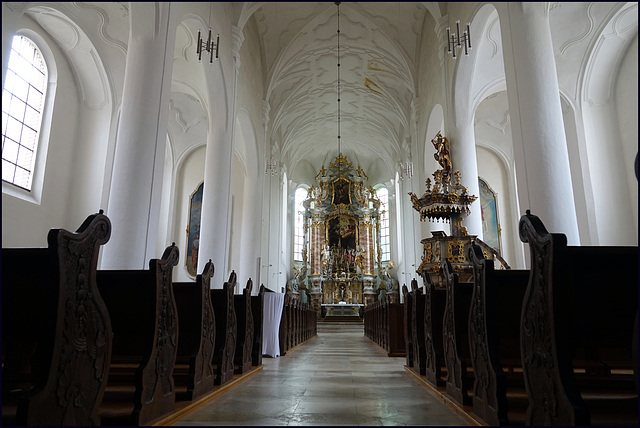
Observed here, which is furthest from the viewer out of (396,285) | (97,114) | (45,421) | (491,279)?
(396,285)

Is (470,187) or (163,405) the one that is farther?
(470,187)

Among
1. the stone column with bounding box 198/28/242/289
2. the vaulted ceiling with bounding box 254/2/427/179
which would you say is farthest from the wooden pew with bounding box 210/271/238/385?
the vaulted ceiling with bounding box 254/2/427/179

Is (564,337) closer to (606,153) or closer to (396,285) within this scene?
(606,153)

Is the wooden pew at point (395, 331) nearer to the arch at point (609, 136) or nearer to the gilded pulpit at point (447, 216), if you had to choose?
the gilded pulpit at point (447, 216)

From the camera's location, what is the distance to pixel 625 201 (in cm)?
940

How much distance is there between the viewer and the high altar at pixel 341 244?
20.4 m

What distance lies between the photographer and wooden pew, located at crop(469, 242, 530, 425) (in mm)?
2329

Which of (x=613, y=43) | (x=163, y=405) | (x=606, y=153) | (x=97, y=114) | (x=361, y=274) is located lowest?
(x=163, y=405)

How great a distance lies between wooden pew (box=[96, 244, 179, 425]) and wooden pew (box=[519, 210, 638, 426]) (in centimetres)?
199

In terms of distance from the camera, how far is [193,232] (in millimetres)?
15203

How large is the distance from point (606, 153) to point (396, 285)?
11848 millimetres

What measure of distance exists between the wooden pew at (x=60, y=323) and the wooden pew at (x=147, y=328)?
28 cm

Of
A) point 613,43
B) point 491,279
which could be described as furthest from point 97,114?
point 613,43

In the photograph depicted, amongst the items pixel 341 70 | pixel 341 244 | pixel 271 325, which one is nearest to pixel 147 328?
pixel 271 325
